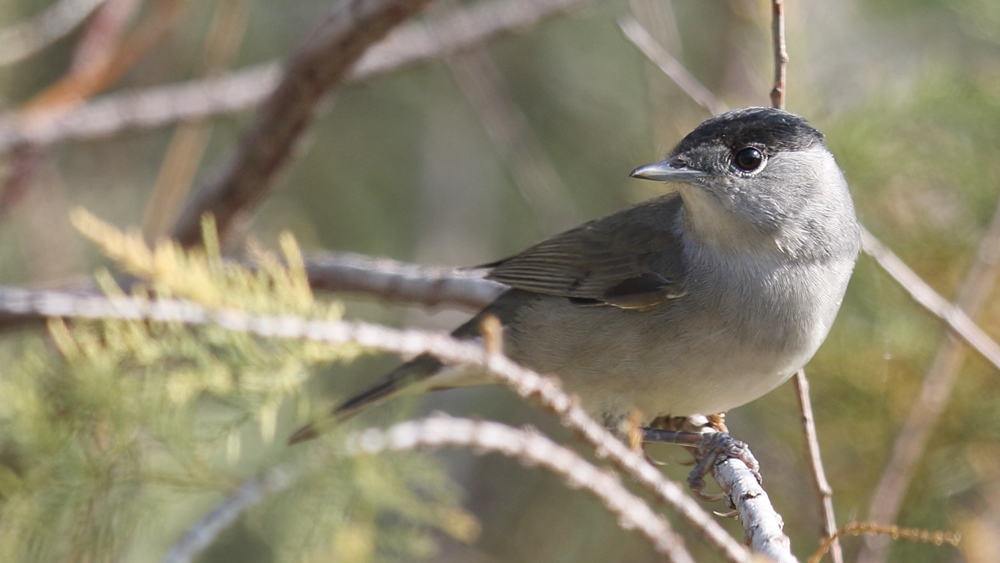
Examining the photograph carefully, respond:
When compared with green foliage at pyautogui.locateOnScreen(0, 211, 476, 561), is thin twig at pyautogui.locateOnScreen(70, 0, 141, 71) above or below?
above

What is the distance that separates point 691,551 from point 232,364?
2.97 meters

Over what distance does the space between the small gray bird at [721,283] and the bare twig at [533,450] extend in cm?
114

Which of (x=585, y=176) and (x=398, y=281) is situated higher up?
(x=398, y=281)

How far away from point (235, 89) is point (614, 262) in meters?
2.42

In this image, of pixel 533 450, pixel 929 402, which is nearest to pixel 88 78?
pixel 533 450

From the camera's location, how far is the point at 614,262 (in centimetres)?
390

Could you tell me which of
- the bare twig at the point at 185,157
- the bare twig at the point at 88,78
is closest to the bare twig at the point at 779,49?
the bare twig at the point at 185,157

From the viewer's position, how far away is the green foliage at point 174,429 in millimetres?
1939

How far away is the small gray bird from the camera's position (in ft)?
10.9

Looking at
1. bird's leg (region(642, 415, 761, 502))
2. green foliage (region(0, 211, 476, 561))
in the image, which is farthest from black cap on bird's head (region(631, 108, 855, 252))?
green foliage (region(0, 211, 476, 561))

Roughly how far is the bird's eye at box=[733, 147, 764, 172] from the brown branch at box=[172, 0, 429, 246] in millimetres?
1228

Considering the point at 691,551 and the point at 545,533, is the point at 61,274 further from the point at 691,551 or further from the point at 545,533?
the point at 691,551

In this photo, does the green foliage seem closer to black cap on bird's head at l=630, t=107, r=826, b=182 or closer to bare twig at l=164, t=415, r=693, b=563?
bare twig at l=164, t=415, r=693, b=563

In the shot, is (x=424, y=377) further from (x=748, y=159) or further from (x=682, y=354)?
(x=748, y=159)
